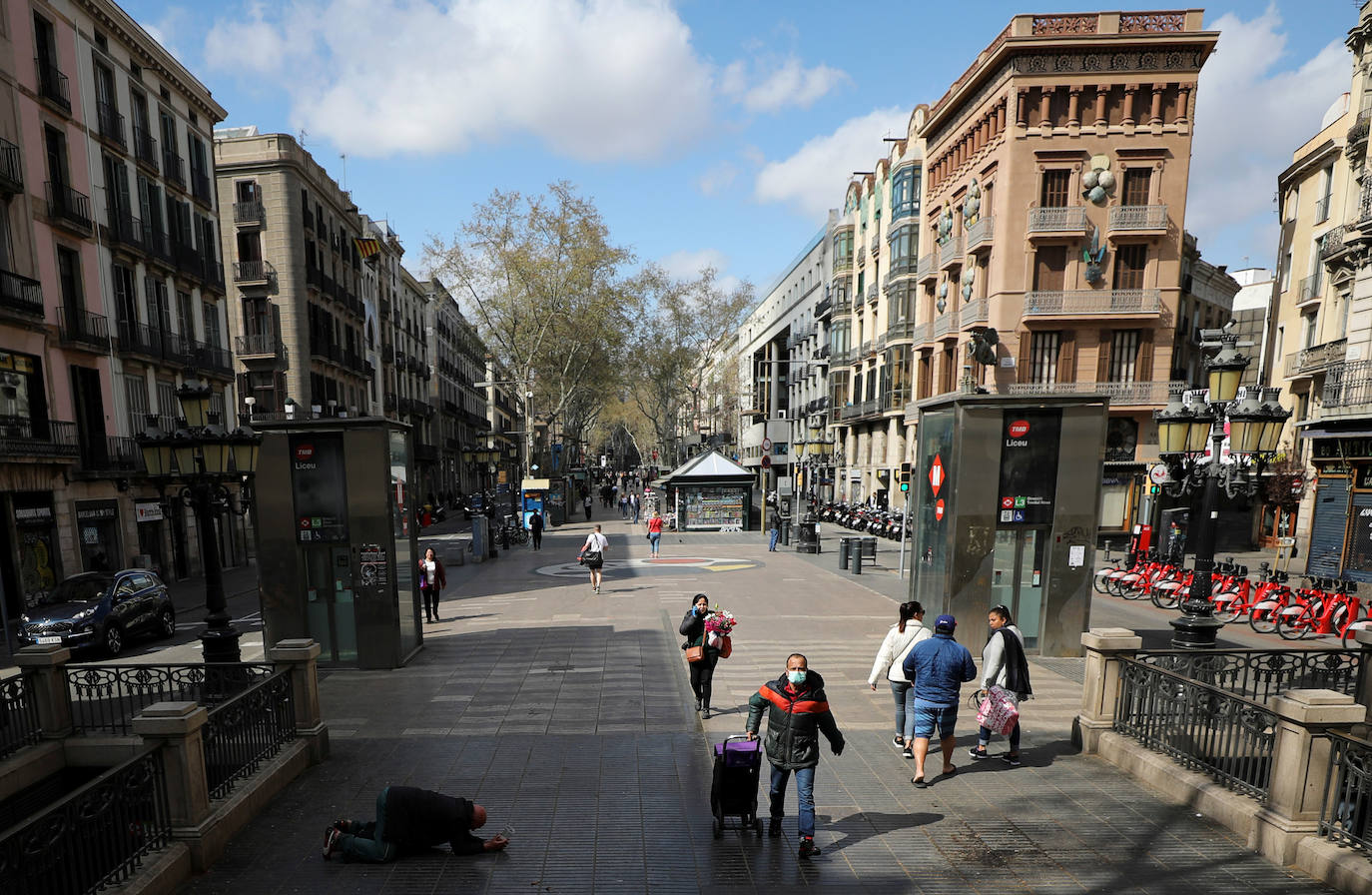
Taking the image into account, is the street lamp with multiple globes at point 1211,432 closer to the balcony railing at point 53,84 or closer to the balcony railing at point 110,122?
the balcony railing at point 53,84

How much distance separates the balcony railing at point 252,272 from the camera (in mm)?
32125

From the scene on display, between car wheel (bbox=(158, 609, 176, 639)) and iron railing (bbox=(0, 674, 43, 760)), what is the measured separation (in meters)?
7.32

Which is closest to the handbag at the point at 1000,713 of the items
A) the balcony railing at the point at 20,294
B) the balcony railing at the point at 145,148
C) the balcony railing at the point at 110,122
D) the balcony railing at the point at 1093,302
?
the balcony railing at the point at 20,294

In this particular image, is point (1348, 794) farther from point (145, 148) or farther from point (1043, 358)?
point (145, 148)

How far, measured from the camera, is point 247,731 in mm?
6820

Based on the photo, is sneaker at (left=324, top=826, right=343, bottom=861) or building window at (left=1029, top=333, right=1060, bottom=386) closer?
sneaker at (left=324, top=826, right=343, bottom=861)

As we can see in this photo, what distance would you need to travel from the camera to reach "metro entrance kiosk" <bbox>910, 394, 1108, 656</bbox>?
1152 cm

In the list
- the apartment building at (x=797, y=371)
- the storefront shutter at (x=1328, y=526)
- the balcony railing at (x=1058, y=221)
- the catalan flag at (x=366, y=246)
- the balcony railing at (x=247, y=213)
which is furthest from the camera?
the apartment building at (x=797, y=371)

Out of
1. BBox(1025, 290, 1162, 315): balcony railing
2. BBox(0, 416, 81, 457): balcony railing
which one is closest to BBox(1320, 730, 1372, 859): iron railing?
A: BBox(0, 416, 81, 457): balcony railing

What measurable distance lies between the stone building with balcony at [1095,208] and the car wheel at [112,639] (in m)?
30.8

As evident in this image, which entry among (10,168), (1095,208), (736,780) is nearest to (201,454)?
(736,780)

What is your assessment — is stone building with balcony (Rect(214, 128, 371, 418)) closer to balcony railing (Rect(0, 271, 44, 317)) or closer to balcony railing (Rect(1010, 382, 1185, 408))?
balcony railing (Rect(0, 271, 44, 317))

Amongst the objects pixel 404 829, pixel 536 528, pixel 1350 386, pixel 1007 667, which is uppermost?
pixel 1350 386

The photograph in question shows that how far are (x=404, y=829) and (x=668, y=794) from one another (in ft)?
8.29
